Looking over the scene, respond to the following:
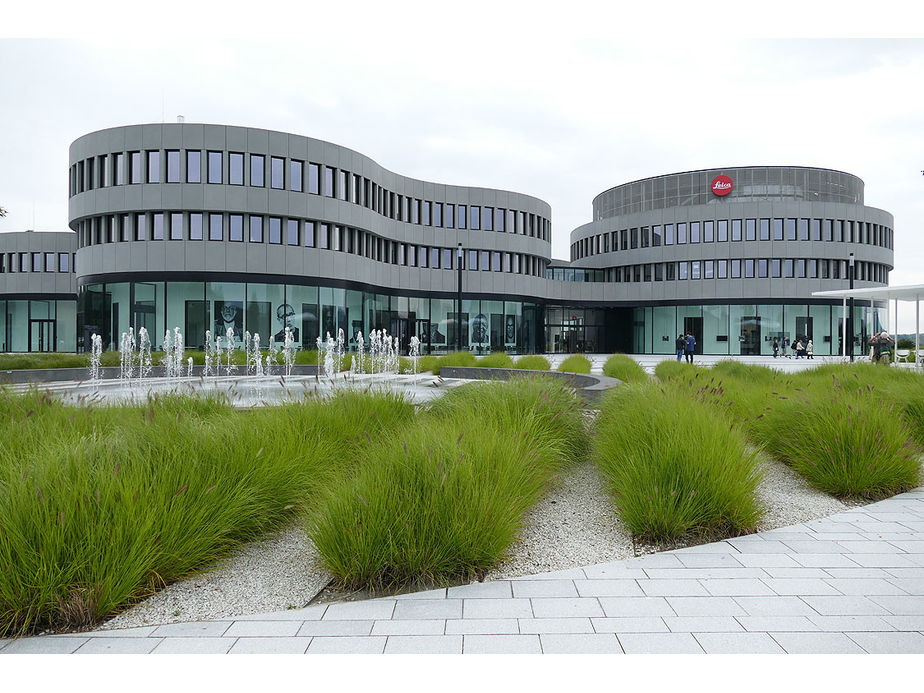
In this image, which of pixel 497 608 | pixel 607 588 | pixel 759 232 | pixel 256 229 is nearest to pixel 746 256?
pixel 759 232

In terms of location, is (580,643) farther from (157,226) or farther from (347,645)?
(157,226)

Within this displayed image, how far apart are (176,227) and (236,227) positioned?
2.90 m

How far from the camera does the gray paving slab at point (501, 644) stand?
10.8 feet

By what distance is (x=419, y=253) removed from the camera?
4369cm

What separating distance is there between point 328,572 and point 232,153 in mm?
31157

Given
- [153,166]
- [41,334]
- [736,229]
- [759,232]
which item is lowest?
[41,334]

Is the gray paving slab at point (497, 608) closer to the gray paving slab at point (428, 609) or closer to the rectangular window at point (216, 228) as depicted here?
the gray paving slab at point (428, 609)

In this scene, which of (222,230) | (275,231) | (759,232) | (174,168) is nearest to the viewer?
(174,168)

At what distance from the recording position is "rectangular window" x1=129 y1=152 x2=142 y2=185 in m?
30.6

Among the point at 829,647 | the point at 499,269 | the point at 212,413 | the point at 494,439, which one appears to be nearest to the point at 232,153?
the point at 499,269

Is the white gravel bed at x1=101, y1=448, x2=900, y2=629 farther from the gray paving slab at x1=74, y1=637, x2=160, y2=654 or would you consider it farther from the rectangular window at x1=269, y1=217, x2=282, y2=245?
the rectangular window at x1=269, y1=217, x2=282, y2=245

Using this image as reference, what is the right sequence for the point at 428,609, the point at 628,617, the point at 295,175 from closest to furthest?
1. the point at 628,617
2. the point at 428,609
3. the point at 295,175

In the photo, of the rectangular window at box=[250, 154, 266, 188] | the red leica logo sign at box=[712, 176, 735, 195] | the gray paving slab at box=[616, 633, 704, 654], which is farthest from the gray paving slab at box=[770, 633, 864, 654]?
the red leica logo sign at box=[712, 176, 735, 195]

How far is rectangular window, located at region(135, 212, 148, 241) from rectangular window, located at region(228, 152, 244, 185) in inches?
192
